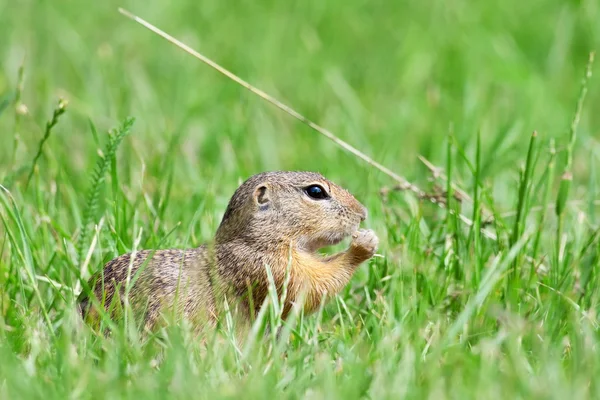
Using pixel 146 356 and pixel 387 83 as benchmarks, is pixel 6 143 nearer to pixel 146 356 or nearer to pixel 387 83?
pixel 387 83

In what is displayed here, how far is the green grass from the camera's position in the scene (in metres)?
3.19

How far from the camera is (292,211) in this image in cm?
421

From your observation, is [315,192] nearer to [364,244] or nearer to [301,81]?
[364,244]

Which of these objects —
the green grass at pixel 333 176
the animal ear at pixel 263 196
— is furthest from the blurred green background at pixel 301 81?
the animal ear at pixel 263 196

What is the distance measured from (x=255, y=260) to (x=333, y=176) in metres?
2.09

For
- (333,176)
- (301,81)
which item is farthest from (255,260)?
(301,81)

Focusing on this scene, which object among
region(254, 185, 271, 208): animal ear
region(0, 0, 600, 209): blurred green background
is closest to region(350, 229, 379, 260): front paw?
region(254, 185, 271, 208): animal ear

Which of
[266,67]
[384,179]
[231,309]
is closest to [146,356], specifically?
[231,309]

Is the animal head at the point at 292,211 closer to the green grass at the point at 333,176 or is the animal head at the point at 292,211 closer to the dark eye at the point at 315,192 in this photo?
the dark eye at the point at 315,192

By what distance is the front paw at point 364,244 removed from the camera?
13.5 feet

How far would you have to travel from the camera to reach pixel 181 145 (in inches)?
252

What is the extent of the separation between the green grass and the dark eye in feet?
1.20

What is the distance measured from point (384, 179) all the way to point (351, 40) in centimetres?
289

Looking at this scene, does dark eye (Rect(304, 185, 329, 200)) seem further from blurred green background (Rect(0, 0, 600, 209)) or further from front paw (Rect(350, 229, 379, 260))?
blurred green background (Rect(0, 0, 600, 209))
